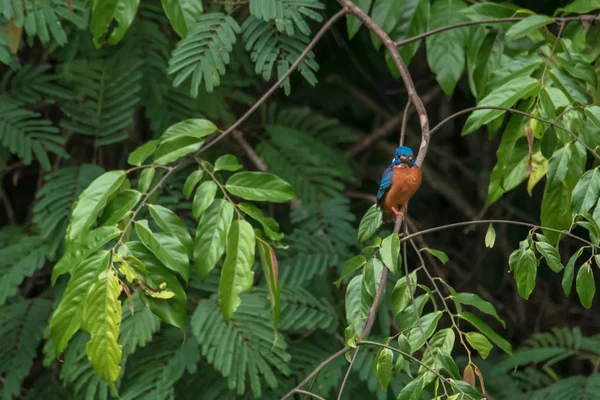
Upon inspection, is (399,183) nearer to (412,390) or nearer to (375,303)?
(375,303)

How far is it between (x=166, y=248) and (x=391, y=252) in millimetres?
513

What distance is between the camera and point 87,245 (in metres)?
1.86

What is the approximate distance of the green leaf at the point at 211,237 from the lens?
190 cm

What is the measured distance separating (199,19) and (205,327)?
927mm

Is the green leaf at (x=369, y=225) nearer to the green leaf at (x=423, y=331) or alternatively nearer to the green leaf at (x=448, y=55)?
the green leaf at (x=423, y=331)

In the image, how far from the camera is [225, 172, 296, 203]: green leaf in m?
2.00

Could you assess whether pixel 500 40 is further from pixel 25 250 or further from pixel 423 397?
pixel 25 250

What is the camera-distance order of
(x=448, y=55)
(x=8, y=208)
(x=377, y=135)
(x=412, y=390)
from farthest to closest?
(x=377, y=135) → (x=8, y=208) → (x=448, y=55) → (x=412, y=390)

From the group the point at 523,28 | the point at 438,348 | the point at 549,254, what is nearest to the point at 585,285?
the point at 549,254

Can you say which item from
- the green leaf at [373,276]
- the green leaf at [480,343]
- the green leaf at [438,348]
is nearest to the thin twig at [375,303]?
the green leaf at [373,276]

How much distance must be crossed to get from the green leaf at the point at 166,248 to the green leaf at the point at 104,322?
117 millimetres

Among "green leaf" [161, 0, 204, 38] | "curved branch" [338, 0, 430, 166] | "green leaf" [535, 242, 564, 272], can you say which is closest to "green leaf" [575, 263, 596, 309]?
"green leaf" [535, 242, 564, 272]

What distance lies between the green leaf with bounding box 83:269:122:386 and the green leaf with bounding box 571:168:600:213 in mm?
973

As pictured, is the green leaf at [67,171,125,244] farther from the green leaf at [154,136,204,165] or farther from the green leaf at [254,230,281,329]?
the green leaf at [254,230,281,329]
